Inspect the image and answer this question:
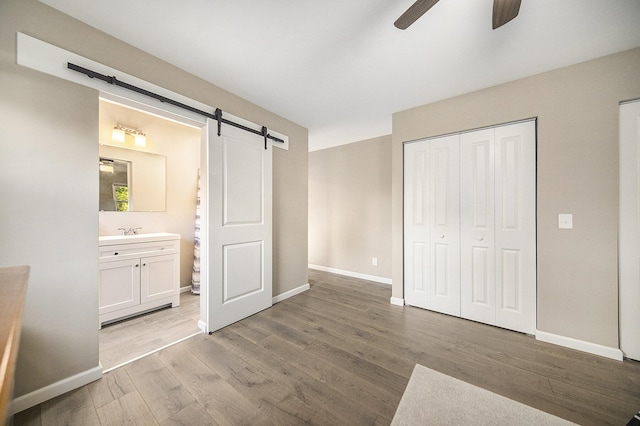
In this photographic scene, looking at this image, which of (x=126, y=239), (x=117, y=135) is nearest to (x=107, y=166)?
(x=117, y=135)

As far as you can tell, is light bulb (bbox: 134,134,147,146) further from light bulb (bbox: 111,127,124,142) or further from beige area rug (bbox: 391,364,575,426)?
beige area rug (bbox: 391,364,575,426)

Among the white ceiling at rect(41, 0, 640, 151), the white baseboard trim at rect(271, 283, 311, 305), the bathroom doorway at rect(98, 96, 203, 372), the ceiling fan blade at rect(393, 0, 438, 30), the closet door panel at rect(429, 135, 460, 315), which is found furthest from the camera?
the white baseboard trim at rect(271, 283, 311, 305)

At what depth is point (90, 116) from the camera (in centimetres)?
166

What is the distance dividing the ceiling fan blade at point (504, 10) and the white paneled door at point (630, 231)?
1.57m

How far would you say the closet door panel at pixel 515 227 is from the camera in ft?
7.40

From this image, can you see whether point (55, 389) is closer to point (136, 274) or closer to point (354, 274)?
point (136, 274)

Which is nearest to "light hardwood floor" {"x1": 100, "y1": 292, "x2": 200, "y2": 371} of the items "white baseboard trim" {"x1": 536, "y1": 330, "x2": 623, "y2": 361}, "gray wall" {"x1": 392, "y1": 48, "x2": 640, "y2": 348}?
"white baseboard trim" {"x1": 536, "y1": 330, "x2": 623, "y2": 361}

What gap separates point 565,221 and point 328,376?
2.51m

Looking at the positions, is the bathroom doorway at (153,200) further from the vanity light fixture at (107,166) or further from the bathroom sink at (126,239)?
the bathroom sink at (126,239)

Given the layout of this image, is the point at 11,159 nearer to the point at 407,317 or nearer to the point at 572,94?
the point at 407,317

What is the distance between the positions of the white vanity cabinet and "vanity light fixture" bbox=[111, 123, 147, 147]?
48.3 inches

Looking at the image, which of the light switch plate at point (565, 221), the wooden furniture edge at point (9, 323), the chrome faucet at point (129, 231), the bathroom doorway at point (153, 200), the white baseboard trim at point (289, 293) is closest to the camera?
the wooden furniture edge at point (9, 323)

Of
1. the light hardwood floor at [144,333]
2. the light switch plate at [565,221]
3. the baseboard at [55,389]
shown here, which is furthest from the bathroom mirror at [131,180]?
the light switch plate at [565,221]

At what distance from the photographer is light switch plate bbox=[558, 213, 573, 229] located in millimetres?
2082
